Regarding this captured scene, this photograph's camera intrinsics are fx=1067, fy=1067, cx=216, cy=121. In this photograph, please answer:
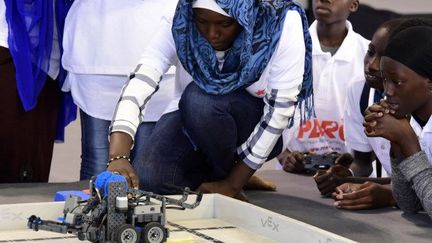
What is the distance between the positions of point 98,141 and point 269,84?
755mm

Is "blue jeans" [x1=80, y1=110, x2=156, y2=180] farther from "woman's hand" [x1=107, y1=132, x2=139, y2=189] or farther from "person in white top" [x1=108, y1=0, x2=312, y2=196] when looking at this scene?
"woman's hand" [x1=107, y1=132, x2=139, y2=189]

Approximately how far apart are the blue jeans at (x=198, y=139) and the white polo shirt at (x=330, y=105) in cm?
64

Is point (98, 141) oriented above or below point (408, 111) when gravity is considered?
below

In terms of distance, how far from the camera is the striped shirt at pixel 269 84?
344 cm

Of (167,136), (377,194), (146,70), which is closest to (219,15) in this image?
(146,70)

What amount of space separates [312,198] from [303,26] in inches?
24.8

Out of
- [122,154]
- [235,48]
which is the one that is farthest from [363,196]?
[122,154]

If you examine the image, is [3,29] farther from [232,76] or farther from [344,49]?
[344,49]

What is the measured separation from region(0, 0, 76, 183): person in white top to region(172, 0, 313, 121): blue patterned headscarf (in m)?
0.65

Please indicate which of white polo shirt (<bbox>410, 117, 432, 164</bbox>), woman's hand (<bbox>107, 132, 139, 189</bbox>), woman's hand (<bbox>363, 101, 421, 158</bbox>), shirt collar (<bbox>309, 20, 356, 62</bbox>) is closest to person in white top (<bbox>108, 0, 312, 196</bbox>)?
woman's hand (<bbox>107, 132, 139, 189</bbox>)

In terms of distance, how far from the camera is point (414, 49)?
3.32 metres

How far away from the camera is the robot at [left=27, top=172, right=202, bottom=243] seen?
2.77 meters

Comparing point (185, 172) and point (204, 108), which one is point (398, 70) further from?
point (185, 172)

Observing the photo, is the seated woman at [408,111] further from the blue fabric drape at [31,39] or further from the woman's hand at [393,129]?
the blue fabric drape at [31,39]
